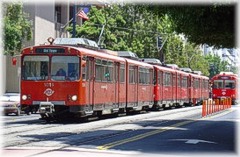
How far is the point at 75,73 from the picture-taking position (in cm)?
2619

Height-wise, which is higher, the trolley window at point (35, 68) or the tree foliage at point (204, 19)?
the tree foliage at point (204, 19)

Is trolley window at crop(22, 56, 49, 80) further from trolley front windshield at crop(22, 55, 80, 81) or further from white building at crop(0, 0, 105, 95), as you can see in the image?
white building at crop(0, 0, 105, 95)

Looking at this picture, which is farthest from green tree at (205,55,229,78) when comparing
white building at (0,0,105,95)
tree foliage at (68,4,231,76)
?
white building at (0,0,105,95)

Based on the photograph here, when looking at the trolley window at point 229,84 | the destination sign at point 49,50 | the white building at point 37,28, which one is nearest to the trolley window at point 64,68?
the destination sign at point 49,50

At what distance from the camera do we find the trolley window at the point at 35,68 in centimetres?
2658

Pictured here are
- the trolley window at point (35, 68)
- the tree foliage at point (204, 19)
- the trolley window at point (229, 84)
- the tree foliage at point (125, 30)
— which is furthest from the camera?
the trolley window at point (229, 84)

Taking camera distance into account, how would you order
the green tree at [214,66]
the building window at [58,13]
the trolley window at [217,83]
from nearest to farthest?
1. the trolley window at [217,83]
2. the building window at [58,13]
3. the green tree at [214,66]

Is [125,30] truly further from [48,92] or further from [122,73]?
[48,92]

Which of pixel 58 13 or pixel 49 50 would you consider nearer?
pixel 49 50

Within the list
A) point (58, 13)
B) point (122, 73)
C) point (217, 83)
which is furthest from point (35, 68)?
point (58, 13)

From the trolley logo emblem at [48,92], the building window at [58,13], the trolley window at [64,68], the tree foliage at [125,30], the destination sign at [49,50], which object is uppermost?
the building window at [58,13]

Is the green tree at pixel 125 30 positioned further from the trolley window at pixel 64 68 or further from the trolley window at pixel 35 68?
the trolley window at pixel 64 68

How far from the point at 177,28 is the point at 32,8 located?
3636cm

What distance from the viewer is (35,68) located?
26938mm
